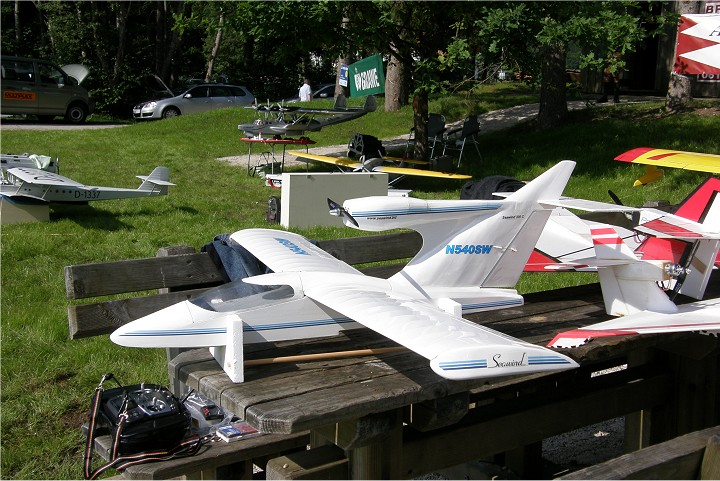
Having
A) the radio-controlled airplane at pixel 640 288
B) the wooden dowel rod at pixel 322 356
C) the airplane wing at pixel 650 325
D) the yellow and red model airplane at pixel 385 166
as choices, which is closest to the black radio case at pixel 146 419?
the wooden dowel rod at pixel 322 356

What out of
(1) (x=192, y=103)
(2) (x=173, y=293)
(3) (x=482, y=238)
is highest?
(1) (x=192, y=103)

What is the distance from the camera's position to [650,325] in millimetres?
4434

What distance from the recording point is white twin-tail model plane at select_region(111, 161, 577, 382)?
3.48 meters

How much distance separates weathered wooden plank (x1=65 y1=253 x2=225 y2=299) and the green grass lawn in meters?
1.57

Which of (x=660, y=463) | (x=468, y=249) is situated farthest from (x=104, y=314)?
(x=660, y=463)

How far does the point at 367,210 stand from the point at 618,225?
11.1 ft

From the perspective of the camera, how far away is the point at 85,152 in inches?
739

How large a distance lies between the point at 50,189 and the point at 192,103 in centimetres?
1805

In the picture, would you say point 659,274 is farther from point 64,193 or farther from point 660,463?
point 64,193

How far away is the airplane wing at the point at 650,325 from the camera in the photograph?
4109 mm

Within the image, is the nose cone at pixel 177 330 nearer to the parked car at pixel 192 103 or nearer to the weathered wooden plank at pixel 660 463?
the weathered wooden plank at pixel 660 463

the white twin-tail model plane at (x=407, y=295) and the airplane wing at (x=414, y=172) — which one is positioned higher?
the white twin-tail model plane at (x=407, y=295)

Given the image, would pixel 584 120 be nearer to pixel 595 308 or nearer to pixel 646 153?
pixel 646 153

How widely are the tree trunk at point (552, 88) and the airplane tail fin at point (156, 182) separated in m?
8.15
